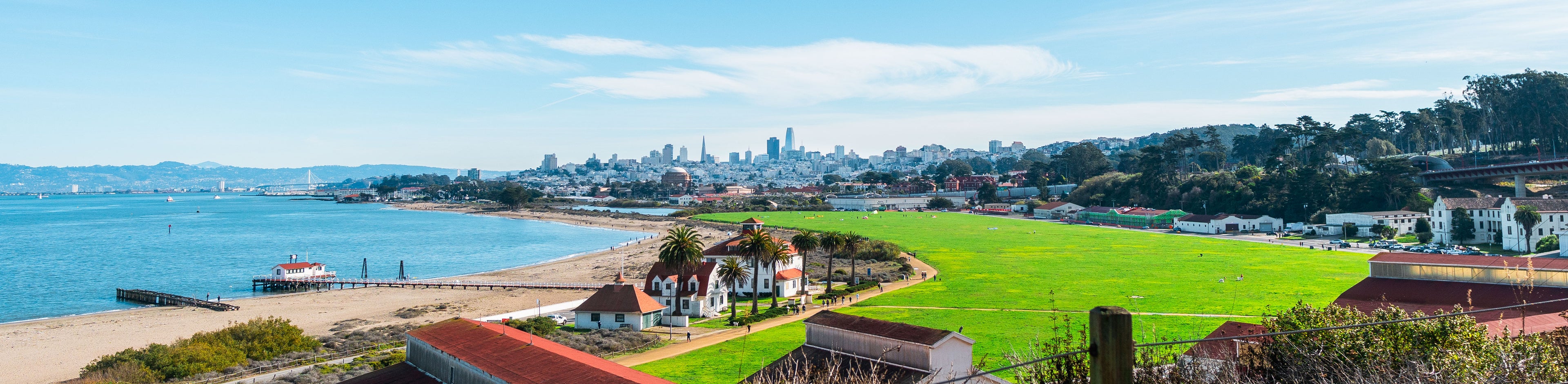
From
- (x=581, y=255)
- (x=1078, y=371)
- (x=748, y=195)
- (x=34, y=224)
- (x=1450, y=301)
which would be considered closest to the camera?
(x=1078, y=371)

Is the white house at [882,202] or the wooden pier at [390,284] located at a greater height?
the white house at [882,202]

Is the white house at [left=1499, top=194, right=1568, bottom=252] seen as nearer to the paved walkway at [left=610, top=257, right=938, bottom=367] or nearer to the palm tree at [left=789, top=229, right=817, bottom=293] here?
the paved walkway at [left=610, top=257, right=938, bottom=367]

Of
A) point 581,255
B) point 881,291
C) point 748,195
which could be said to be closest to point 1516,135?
point 881,291

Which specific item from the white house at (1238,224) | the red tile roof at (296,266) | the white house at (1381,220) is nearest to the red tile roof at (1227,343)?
the red tile roof at (296,266)

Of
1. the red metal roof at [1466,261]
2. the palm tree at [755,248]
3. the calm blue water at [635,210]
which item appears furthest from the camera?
the calm blue water at [635,210]

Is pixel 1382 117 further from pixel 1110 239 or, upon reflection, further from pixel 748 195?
pixel 748 195

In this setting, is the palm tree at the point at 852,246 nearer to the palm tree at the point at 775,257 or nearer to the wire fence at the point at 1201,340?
the palm tree at the point at 775,257

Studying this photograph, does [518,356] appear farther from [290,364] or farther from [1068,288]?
[1068,288]

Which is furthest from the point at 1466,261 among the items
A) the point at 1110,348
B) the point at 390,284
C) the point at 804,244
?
the point at 390,284
